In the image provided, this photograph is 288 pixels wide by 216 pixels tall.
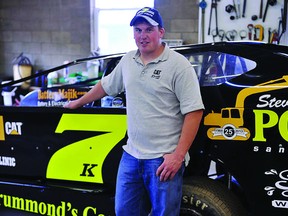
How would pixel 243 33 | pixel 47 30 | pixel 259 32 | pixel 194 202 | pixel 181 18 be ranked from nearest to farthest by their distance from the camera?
pixel 194 202, pixel 259 32, pixel 243 33, pixel 181 18, pixel 47 30

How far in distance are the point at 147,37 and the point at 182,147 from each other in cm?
51

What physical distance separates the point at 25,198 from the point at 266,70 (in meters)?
1.65

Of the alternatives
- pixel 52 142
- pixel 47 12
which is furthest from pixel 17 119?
pixel 47 12

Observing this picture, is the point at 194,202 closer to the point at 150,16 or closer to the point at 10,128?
the point at 150,16

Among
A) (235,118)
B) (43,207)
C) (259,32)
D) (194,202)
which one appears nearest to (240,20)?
(259,32)

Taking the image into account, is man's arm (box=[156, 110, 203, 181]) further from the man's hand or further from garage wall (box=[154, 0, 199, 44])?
garage wall (box=[154, 0, 199, 44])

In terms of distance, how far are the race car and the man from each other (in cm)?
31

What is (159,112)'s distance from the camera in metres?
1.53

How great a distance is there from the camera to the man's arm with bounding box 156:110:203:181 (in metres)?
1.49

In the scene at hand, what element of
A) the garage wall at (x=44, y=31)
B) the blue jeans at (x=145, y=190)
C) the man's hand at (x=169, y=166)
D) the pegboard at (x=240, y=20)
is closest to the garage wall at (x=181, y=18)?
the pegboard at (x=240, y=20)

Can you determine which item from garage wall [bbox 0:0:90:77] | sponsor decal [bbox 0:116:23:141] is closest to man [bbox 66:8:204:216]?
sponsor decal [bbox 0:116:23:141]

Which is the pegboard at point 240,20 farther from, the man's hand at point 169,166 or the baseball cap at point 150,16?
the man's hand at point 169,166

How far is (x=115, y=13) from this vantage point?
6461 mm

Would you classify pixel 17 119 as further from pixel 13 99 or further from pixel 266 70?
pixel 13 99
